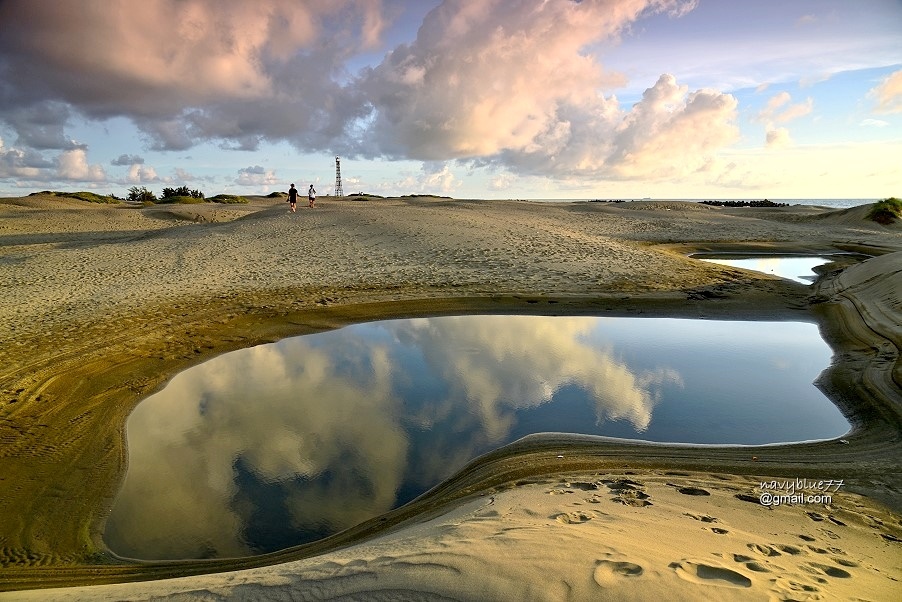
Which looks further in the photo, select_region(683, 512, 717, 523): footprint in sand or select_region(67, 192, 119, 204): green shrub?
select_region(67, 192, 119, 204): green shrub

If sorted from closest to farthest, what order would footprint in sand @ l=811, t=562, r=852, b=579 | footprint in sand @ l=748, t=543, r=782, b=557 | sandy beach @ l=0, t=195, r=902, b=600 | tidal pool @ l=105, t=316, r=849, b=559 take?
sandy beach @ l=0, t=195, r=902, b=600
footprint in sand @ l=811, t=562, r=852, b=579
footprint in sand @ l=748, t=543, r=782, b=557
tidal pool @ l=105, t=316, r=849, b=559

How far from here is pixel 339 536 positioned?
525 cm

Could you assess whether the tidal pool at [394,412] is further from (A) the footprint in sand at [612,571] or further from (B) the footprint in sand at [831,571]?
(B) the footprint in sand at [831,571]

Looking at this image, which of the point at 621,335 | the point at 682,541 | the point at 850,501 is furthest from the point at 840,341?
the point at 682,541

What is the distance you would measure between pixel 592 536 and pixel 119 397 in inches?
336

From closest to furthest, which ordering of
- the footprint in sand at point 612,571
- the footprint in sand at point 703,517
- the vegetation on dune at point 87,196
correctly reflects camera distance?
the footprint in sand at point 612,571, the footprint in sand at point 703,517, the vegetation on dune at point 87,196

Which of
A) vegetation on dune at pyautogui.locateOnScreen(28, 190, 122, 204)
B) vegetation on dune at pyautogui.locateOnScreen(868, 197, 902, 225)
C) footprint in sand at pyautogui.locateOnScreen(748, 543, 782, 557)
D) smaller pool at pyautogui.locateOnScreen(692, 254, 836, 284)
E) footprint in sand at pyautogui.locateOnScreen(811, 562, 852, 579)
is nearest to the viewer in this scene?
footprint in sand at pyautogui.locateOnScreen(811, 562, 852, 579)

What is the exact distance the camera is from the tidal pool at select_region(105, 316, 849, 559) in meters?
5.88

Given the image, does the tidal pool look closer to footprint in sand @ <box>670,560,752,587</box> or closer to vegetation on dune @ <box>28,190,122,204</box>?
footprint in sand @ <box>670,560,752,587</box>

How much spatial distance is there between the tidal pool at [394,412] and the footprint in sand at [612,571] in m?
3.09

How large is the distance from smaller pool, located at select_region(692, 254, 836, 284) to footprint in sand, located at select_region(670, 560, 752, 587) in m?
19.4

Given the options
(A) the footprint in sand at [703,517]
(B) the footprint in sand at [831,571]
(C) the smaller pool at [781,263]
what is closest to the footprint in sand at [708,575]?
(B) the footprint in sand at [831,571]

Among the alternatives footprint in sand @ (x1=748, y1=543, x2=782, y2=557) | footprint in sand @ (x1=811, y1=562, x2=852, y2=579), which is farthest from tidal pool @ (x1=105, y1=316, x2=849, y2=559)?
footprint in sand @ (x1=811, y1=562, x2=852, y2=579)

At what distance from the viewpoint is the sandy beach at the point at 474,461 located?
340cm
